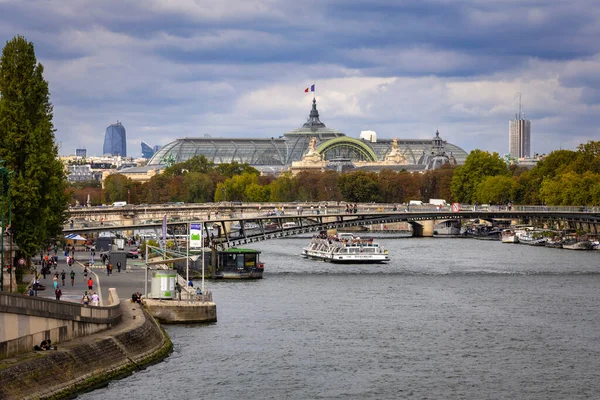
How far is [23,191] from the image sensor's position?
62.6 meters

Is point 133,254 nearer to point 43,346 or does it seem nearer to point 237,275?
point 237,275

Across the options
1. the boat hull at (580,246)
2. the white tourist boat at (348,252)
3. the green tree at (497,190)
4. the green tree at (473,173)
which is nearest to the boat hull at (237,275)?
the white tourist boat at (348,252)

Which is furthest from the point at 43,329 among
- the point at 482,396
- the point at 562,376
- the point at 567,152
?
the point at 567,152

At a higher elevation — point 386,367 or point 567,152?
point 567,152

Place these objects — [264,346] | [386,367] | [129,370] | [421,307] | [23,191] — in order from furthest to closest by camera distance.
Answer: [421,307] < [23,191] < [264,346] < [386,367] < [129,370]

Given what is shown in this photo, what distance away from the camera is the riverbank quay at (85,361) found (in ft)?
122

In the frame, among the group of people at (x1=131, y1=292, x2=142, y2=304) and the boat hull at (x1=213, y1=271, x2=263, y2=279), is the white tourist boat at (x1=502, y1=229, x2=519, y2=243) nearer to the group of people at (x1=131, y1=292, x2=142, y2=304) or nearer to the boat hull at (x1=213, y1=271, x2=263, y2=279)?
the boat hull at (x1=213, y1=271, x2=263, y2=279)

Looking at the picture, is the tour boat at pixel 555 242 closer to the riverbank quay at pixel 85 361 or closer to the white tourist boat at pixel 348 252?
the white tourist boat at pixel 348 252

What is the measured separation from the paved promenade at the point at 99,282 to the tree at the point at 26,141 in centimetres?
326

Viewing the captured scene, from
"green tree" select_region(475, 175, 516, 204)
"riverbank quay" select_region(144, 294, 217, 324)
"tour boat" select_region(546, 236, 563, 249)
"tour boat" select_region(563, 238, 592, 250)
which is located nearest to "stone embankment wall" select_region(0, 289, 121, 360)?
"riverbank quay" select_region(144, 294, 217, 324)

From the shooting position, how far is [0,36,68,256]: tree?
63000mm

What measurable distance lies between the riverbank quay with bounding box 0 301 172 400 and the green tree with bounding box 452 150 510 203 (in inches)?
5320

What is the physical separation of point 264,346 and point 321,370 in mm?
5911

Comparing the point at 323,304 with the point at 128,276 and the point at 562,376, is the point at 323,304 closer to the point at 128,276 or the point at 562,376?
the point at 128,276
